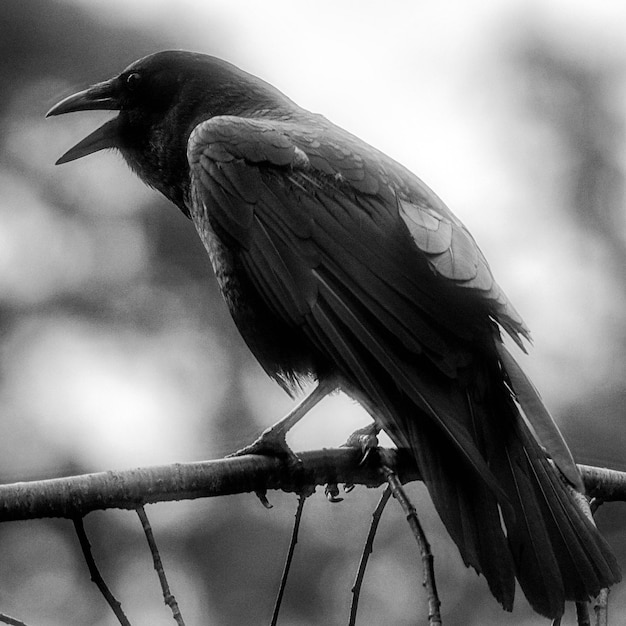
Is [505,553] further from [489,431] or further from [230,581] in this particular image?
[230,581]

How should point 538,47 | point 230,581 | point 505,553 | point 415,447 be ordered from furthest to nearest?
point 538,47 → point 230,581 → point 415,447 → point 505,553

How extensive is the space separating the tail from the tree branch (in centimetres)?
27

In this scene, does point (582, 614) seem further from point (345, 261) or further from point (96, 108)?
point (96, 108)

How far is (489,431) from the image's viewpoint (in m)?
3.00

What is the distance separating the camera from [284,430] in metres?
3.21

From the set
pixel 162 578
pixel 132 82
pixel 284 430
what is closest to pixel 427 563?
pixel 162 578

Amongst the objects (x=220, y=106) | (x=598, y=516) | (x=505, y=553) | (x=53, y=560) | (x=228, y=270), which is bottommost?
(x=53, y=560)

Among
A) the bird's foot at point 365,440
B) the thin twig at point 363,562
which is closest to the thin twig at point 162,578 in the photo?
the thin twig at point 363,562

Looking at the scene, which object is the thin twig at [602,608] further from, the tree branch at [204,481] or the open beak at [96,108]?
the open beak at [96,108]

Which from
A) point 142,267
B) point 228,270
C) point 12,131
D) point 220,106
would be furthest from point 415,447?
point 12,131

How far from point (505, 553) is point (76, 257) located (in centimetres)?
391

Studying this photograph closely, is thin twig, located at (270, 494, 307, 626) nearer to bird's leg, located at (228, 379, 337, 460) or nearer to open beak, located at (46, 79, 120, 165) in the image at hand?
bird's leg, located at (228, 379, 337, 460)

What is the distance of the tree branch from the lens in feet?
7.75

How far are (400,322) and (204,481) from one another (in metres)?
0.67
